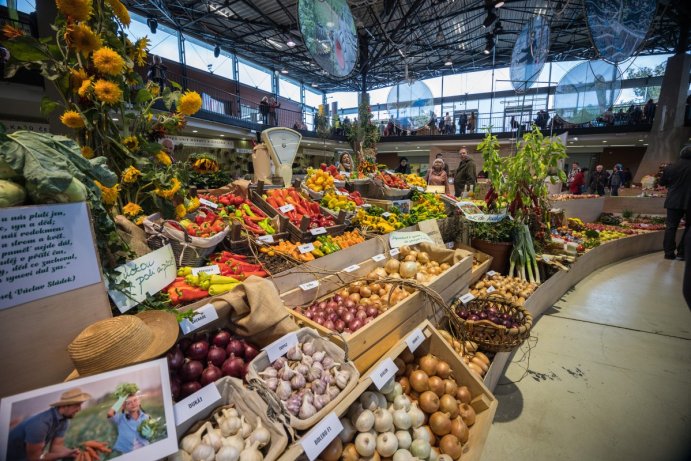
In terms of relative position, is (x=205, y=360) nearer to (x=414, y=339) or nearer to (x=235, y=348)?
(x=235, y=348)

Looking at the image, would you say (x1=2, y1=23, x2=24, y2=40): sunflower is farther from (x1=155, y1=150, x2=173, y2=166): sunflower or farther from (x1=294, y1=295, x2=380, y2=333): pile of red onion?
(x1=294, y1=295, x2=380, y2=333): pile of red onion

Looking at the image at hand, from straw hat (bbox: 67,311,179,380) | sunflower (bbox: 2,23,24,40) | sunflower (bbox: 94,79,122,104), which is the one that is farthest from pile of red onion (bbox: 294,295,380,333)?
sunflower (bbox: 2,23,24,40)

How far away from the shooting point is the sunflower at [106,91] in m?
1.36

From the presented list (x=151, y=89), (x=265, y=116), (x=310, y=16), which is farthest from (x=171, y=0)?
(x=151, y=89)

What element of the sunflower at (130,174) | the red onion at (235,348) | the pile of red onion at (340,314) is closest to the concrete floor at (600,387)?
the pile of red onion at (340,314)

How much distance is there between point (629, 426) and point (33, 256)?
3023 mm

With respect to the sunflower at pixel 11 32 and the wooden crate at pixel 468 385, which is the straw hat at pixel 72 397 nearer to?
the wooden crate at pixel 468 385

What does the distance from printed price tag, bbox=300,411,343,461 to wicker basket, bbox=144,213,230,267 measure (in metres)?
1.17

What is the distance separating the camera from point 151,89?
175cm

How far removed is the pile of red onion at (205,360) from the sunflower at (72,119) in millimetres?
1151

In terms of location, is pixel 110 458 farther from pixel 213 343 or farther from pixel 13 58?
pixel 13 58

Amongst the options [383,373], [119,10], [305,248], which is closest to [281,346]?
[383,373]

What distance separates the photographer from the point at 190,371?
1127 millimetres

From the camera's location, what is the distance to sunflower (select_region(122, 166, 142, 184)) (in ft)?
5.08
